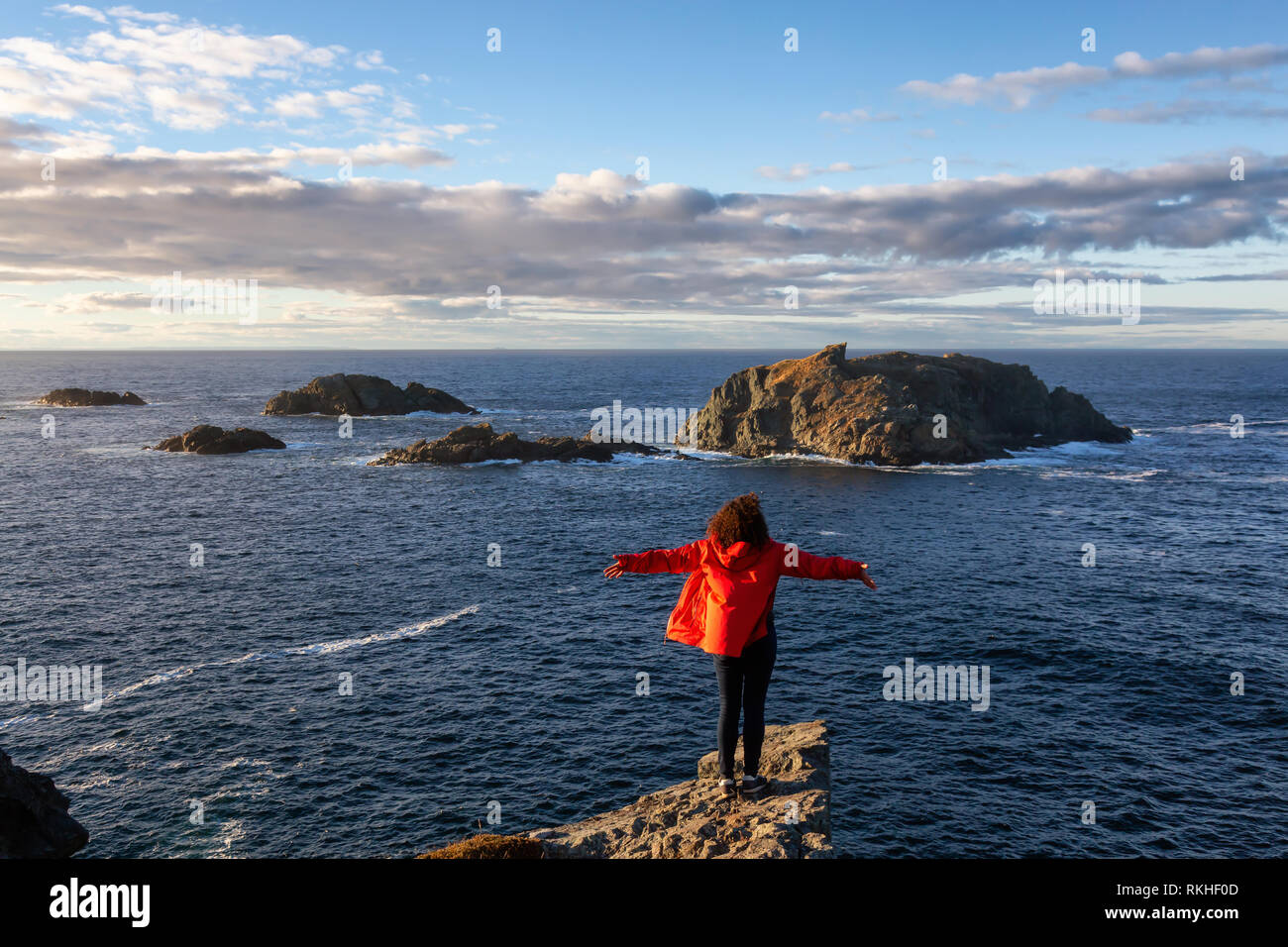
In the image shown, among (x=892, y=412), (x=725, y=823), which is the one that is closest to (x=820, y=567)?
(x=725, y=823)

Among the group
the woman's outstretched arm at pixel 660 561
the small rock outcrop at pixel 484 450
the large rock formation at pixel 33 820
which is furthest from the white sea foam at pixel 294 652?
the small rock outcrop at pixel 484 450

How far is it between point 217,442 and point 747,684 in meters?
115

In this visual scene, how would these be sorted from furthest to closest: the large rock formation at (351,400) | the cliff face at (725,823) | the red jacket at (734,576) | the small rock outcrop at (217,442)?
1. the large rock formation at (351,400)
2. the small rock outcrop at (217,442)
3. the cliff face at (725,823)
4. the red jacket at (734,576)

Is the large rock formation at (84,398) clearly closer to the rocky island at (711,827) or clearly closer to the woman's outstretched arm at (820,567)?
the rocky island at (711,827)

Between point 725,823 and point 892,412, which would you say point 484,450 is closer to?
point 892,412

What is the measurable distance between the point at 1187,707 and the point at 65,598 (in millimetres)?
62789

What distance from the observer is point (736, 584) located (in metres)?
10.2

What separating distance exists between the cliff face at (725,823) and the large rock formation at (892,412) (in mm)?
92170

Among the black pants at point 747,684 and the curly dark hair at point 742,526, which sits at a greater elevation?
the curly dark hair at point 742,526

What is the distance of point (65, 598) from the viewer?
167 ft

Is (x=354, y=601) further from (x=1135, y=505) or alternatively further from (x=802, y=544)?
(x=1135, y=505)

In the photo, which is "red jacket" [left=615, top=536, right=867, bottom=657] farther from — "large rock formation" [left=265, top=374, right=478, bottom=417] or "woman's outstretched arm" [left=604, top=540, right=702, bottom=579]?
"large rock formation" [left=265, top=374, right=478, bottom=417]

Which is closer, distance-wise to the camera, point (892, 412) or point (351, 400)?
point (892, 412)

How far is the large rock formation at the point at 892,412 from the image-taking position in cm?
10419
